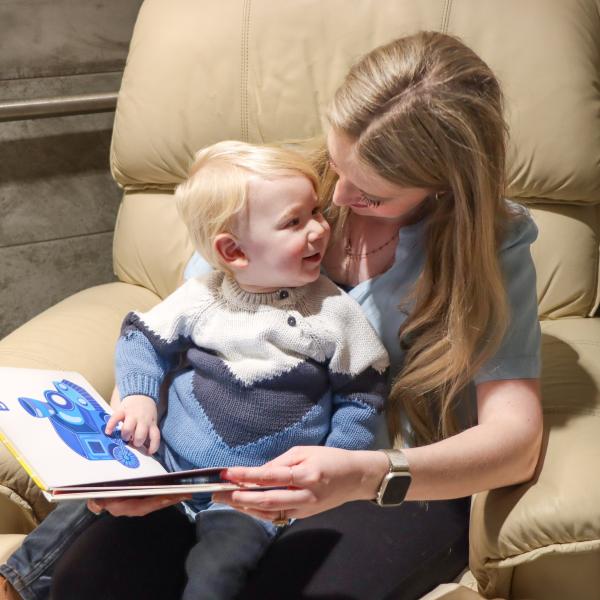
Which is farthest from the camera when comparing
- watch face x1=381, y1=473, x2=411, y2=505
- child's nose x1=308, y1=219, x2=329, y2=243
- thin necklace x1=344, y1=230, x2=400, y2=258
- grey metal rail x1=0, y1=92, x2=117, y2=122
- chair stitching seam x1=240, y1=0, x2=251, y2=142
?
grey metal rail x1=0, y1=92, x2=117, y2=122

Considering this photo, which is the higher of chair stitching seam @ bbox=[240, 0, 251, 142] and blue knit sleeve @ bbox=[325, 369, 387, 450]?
chair stitching seam @ bbox=[240, 0, 251, 142]

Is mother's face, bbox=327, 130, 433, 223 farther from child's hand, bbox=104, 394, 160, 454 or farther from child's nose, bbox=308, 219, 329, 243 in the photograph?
child's hand, bbox=104, 394, 160, 454

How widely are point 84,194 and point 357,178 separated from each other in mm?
1265

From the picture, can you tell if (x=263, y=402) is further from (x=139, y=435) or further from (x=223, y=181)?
(x=223, y=181)

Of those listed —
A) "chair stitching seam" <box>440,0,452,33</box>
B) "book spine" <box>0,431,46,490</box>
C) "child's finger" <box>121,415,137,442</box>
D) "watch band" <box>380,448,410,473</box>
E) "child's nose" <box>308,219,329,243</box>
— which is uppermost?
"chair stitching seam" <box>440,0,452,33</box>

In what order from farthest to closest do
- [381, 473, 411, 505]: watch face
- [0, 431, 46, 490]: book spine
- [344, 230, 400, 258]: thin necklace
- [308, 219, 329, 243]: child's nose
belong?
[344, 230, 400, 258]: thin necklace, [308, 219, 329, 243]: child's nose, [381, 473, 411, 505]: watch face, [0, 431, 46, 490]: book spine

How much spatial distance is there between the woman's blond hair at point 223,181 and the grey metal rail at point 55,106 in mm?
866

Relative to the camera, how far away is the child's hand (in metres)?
1.17

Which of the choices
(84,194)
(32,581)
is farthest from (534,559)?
(84,194)

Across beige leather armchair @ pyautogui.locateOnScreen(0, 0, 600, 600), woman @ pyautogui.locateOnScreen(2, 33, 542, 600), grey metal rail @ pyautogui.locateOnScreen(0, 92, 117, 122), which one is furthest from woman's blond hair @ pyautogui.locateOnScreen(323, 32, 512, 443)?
grey metal rail @ pyautogui.locateOnScreen(0, 92, 117, 122)

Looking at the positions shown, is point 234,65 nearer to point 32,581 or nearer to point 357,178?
point 357,178

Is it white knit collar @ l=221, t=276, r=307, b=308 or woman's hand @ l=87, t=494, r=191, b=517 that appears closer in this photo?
woman's hand @ l=87, t=494, r=191, b=517

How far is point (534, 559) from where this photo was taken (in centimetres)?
113

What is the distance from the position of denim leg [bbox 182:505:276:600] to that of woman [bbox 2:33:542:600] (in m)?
0.03
